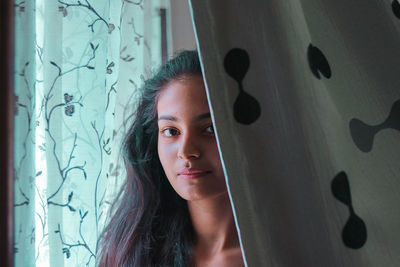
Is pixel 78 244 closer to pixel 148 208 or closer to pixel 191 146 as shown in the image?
pixel 148 208

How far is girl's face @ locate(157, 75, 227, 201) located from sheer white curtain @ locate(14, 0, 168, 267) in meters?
0.21

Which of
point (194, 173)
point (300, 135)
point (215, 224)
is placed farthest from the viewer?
point (215, 224)

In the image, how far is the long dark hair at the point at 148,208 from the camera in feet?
3.12

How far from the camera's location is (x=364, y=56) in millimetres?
731

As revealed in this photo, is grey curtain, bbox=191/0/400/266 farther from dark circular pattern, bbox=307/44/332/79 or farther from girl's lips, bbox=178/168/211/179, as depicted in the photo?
girl's lips, bbox=178/168/211/179

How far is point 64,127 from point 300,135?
1.84 ft

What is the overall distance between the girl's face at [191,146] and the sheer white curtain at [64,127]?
0.70 ft

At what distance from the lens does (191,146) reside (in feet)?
2.63

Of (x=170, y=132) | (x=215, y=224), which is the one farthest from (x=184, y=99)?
(x=215, y=224)

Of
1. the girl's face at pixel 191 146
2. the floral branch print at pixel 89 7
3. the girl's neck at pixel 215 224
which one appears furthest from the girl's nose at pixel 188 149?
the floral branch print at pixel 89 7

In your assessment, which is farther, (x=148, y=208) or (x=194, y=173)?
(x=148, y=208)

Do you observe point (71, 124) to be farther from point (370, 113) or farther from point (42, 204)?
point (370, 113)

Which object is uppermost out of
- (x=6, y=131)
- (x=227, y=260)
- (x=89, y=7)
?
(x=89, y=7)

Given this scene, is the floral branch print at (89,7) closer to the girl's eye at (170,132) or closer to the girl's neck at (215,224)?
the girl's eye at (170,132)
